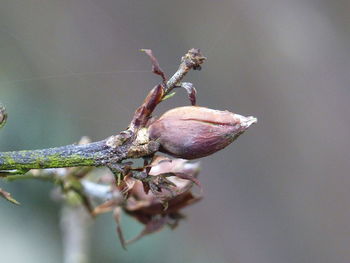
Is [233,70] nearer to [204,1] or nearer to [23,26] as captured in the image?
[204,1]

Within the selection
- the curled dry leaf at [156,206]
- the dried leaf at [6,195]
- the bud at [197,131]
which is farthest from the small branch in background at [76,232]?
the bud at [197,131]

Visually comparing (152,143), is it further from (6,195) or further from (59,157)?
(6,195)

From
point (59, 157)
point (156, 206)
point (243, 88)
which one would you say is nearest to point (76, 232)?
point (156, 206)

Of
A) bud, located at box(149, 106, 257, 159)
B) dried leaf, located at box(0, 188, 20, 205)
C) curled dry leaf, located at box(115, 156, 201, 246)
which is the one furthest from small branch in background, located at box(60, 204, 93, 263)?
bud, located at box(149, 106, 257, 159)

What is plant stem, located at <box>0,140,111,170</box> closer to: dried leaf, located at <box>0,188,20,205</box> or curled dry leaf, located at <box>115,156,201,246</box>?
dried leaf, located at <box>0,188,20,205</box>

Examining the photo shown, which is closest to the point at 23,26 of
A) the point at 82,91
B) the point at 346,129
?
the point at 82,91

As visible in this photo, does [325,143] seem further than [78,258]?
Yes
